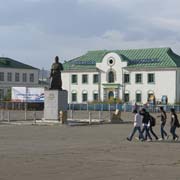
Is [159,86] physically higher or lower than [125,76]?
lower

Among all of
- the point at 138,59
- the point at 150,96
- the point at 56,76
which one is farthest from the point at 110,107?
the point at 56,76

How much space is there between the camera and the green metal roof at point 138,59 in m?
83.7

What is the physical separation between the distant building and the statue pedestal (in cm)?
4369

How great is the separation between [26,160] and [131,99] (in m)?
71.7

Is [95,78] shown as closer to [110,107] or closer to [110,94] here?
[110,94]

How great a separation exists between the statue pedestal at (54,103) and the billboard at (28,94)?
122ft

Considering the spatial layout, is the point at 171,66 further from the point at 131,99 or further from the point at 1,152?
the point at 1,152

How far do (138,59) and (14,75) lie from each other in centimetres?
2740

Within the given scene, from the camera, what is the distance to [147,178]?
1160 cm

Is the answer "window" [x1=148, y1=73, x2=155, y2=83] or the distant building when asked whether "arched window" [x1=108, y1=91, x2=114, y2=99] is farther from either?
"window" [x1=148, y1=73, x2=155, y2=83]

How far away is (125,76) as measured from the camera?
87.4 m

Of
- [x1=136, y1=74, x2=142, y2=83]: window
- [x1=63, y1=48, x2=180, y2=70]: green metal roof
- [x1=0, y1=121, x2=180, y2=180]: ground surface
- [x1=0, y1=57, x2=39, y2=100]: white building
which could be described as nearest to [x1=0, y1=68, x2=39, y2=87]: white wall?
[x1=0, y1=57, x2=39, y2=100]: white building

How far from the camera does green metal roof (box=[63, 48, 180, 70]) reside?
83.7 m

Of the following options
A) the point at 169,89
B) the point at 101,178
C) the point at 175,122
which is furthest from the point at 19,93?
the point at 101,178
